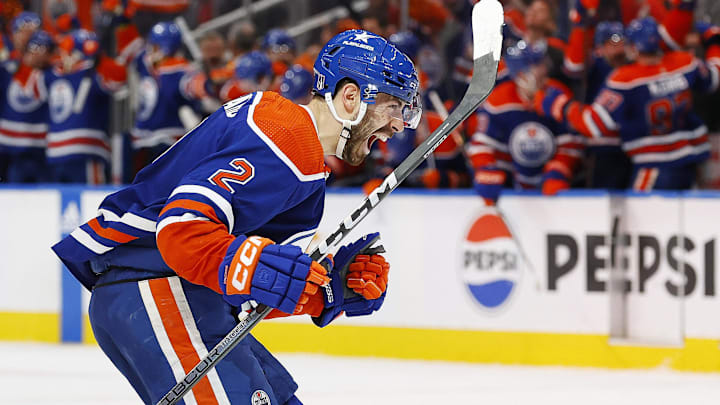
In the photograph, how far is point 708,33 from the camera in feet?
17.6

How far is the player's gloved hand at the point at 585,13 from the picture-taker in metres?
5.57

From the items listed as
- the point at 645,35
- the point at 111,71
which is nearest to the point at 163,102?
the point at 111,71

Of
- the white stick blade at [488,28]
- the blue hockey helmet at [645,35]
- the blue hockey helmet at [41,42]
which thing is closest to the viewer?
the white stick blade at [488,28]

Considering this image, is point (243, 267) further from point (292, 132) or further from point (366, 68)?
point (366, 68)

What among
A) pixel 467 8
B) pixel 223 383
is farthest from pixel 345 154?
pixel 467 8

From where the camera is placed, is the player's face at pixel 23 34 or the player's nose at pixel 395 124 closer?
the player's nose at pixel 395 124

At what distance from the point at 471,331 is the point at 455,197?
67cm

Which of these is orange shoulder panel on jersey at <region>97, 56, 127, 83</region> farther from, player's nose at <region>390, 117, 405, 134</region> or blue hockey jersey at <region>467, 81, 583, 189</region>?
player's nose at <region>390, 117, 405, 134</region>

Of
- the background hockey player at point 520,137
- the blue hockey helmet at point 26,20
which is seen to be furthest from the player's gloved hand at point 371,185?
the blue hockey helmet at point 26,20

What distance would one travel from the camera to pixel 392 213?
5477 mm

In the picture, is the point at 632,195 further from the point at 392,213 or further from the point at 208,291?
the point at 208,291

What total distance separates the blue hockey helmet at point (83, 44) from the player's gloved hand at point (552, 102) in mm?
2921

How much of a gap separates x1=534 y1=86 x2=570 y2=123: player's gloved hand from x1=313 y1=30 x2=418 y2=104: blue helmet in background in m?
3.06

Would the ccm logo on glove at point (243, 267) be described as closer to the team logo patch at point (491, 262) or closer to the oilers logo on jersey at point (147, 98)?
the team logo patch at point (491, 262)
